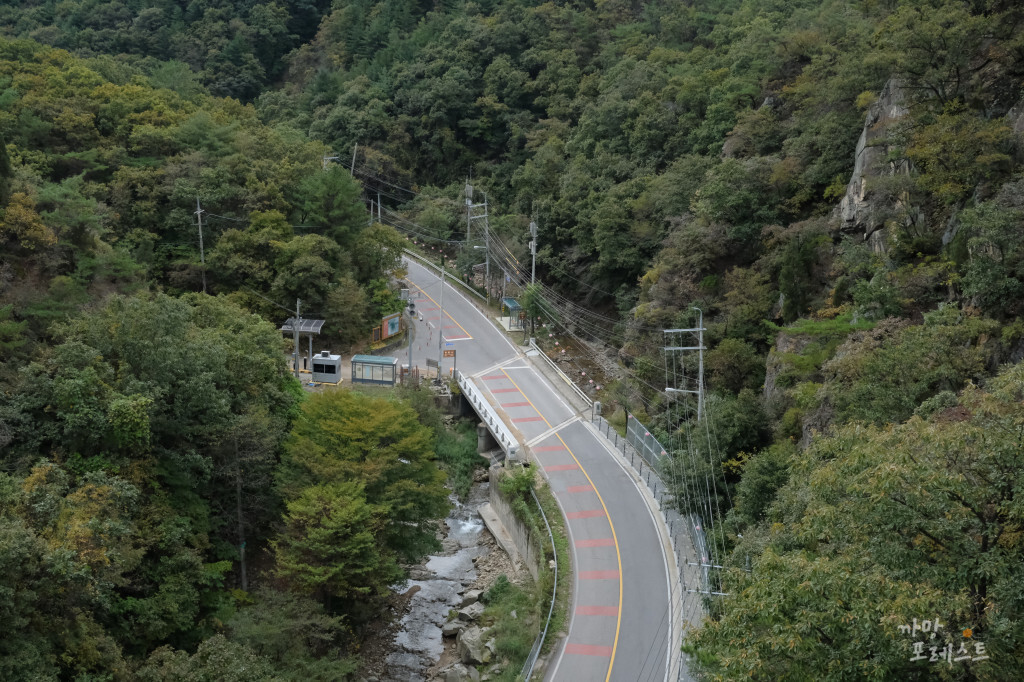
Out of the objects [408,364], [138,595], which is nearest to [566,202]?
[408,364]

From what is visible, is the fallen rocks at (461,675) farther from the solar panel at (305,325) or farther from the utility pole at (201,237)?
the utility pole at (201,237)

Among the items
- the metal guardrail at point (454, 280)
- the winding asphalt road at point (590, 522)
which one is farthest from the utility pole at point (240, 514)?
the metal guardrail at point (454, 280)

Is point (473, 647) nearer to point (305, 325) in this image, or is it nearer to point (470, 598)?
point (470, 598)

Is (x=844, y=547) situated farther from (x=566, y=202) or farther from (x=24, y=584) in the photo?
(x=566, y=202)

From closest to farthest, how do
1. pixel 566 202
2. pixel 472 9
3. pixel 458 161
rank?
pixel 566 202 → pixel 458 161 → pixel 472 9

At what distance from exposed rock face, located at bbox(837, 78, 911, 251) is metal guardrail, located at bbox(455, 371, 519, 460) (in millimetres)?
17275

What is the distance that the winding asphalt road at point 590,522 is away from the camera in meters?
26.2

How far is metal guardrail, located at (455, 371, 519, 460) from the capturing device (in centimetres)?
3956

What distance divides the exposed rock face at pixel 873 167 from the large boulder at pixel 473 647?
65.8 ft

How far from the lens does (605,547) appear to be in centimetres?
3180

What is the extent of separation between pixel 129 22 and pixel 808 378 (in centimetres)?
8065

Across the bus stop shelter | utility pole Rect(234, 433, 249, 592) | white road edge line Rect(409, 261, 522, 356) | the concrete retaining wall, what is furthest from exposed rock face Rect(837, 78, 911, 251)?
utility pole Rect(234, 433, 249, 592)

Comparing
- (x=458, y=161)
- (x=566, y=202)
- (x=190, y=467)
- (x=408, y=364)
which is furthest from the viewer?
(x=458, y=161)

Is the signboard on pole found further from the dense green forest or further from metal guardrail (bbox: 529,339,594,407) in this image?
metal guardrail (bbox: 529,339,594,407)
